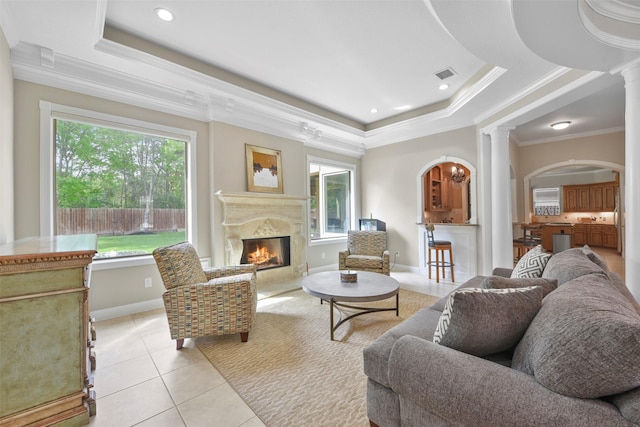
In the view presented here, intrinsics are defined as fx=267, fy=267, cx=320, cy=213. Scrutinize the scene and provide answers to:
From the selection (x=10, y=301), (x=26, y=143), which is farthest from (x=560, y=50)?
(x=26, y=143)

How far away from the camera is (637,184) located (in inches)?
92.7

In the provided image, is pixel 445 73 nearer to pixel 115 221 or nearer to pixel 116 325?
pixel 115 221

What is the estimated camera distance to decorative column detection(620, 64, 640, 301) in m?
2.35

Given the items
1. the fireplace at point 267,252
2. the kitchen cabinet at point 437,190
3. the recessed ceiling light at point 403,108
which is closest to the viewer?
the fireplace at point 267,252

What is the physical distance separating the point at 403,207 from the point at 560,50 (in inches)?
141

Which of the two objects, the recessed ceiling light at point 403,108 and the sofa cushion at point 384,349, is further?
the recessed ceiling light at point 403,108

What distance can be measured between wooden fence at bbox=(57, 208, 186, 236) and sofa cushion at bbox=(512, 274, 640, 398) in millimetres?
3915

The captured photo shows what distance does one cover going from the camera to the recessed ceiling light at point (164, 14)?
2.36 m

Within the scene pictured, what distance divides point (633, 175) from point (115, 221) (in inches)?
214

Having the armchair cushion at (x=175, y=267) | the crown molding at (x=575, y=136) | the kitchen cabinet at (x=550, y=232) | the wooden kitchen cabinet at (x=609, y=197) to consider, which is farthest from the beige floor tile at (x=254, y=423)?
the wooden kitchen cabinet at (x=609, y=197)

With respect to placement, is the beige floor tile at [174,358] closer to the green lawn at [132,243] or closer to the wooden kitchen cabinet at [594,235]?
the green lawn at [132,243]

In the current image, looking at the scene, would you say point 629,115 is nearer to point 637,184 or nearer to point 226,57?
point 637,184

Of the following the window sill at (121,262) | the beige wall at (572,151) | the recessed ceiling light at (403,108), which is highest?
the recessed ceiling light at (403,108)

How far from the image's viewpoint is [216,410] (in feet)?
5.56
